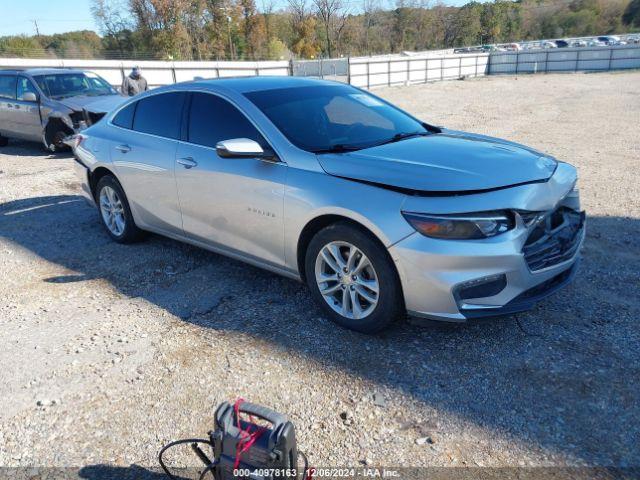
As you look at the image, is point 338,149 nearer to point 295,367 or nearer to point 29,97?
point 295,367

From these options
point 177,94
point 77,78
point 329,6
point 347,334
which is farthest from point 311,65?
point 329,6

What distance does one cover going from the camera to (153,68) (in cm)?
2055

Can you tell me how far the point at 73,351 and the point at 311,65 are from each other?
2643 centimetres

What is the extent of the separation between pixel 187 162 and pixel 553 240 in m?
2.79

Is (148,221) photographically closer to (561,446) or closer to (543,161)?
(543,161)

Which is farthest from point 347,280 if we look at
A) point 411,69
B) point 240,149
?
point 411,69

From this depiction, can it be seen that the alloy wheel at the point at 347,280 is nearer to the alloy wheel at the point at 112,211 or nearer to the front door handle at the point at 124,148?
the front door handle at the point at 124,148

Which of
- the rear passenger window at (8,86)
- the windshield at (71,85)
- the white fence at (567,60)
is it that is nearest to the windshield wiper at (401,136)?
the windshield at (71,85)

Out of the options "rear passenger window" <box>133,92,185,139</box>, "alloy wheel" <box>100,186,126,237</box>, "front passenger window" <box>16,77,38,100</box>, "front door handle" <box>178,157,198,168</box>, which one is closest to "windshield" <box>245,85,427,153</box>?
"front door handle" <box>178,157,198,168</box>

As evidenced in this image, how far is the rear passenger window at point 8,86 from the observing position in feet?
36.5

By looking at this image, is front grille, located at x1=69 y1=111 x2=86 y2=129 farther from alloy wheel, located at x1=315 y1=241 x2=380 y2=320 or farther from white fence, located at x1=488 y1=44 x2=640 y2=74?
white fence, located at x1=488 y1=44 x2=640 y2=74

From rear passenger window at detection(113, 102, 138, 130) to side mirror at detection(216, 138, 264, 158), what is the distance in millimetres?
1820

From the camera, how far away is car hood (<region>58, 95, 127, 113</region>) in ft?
33.1

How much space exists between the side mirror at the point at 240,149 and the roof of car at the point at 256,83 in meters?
0.70
